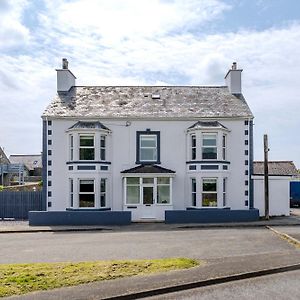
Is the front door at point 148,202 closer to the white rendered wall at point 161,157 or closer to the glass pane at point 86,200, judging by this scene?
the white rendered wall at point 161,157

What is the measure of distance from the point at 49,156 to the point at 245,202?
12.2 meters

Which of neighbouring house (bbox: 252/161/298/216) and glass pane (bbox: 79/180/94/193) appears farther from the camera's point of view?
neighbouring house (bbox: 252/161/298/216)

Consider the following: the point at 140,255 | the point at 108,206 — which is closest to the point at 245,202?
the point at 108,206

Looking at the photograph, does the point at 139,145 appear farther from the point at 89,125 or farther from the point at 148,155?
the point at 89,125

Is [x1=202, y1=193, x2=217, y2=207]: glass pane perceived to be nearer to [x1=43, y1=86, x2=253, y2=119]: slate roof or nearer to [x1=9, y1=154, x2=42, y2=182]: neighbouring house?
[x1=43, y1=86, x2=253, y2=119]: slate roof

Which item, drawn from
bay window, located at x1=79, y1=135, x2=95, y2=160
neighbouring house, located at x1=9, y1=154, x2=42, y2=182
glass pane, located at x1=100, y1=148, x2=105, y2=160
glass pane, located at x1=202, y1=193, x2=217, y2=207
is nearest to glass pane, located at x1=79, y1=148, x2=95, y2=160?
bay window, located at x1=79, y1=135, x2=95, y2=160

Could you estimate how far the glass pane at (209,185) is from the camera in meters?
27.9

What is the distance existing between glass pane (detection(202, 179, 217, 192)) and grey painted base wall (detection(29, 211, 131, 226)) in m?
5.04

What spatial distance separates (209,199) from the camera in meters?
27.9

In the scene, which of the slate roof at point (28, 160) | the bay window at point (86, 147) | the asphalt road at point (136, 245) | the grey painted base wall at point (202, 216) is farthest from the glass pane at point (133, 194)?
the slate roof at point (28, 160)

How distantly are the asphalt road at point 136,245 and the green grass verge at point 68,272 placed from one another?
1490mm

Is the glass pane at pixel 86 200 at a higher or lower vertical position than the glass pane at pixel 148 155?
lower

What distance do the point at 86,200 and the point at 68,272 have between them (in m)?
16.4

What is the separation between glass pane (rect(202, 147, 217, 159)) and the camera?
27995mm
